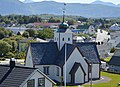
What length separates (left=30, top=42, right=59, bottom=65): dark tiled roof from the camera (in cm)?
3988

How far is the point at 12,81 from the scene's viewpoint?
2500 cm

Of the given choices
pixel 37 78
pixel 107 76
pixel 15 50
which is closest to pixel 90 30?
pixel 15 50

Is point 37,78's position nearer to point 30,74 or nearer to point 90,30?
point 30,74

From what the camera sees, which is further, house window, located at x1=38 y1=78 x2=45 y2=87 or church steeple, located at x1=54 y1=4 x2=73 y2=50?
church steeple, located at x1=54 y1=4 x2=73 y2=50

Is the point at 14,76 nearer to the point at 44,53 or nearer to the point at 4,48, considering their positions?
the point at 44,53

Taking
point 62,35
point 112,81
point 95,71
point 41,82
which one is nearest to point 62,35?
point 62,35

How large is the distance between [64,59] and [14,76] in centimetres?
1407

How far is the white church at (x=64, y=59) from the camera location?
39.0 meters

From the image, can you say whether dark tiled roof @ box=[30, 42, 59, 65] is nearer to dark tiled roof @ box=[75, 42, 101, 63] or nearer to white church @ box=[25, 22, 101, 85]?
white church @ box=[25, 22, 101, 85]

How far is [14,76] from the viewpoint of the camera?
25.2m

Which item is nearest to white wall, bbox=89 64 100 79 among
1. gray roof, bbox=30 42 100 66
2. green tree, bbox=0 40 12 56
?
gray roof, bbox=30 42 100 66

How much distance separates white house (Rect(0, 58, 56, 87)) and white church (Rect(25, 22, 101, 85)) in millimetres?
11542

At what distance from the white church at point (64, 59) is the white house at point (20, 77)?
11.5m

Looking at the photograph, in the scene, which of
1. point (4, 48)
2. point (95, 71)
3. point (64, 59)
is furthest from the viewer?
point (4, 48)
